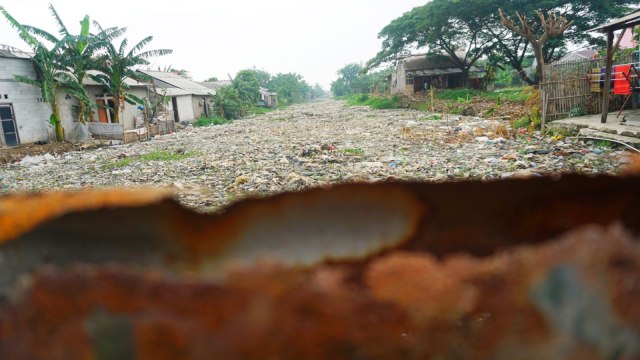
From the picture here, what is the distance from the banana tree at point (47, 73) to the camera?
40.9ft

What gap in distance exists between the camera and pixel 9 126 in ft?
41.8

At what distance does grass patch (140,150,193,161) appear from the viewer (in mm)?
9273

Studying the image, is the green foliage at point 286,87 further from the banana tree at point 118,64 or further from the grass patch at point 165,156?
the grass patch at point 165,156

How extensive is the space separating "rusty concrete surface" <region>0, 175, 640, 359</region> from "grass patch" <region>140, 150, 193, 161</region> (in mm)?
9092

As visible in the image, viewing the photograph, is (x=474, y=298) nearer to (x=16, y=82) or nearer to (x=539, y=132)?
(x=539, y=132)

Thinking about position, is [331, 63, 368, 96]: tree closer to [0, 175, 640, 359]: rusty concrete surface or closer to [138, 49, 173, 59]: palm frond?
[138, 49, 173, 59]: palm frond

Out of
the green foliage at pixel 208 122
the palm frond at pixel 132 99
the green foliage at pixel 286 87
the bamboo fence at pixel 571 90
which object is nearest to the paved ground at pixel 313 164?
the bamboo fence at pixel 571 90

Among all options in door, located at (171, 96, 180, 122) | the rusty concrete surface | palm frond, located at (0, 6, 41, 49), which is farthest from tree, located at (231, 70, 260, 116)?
the rusty concrete surface

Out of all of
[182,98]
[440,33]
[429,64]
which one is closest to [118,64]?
[182,98]

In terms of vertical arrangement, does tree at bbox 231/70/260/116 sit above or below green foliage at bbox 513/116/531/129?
above

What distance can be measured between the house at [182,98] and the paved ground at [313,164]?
38.7 feet

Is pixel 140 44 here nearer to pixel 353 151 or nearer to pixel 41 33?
pixel 41 33

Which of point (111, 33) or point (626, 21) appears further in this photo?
point (111, 33)

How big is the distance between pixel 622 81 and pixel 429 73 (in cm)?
2346
